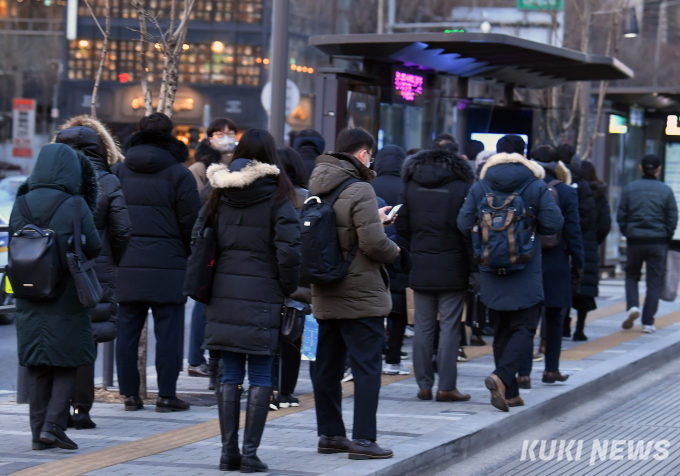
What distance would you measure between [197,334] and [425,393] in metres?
2.05

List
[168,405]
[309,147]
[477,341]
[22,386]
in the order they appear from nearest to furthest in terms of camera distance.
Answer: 1. [168,405]
2. [22,386]
3. [309,147]
4. [477,341]

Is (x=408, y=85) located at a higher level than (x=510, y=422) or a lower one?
higher

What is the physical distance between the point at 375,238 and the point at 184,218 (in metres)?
1.88

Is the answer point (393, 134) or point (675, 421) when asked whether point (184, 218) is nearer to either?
point (675, 421)

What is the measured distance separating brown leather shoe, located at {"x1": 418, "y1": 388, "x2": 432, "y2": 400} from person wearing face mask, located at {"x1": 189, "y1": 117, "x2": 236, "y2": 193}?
2642 mm

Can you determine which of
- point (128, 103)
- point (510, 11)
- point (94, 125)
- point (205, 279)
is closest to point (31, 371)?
point (205, 279)

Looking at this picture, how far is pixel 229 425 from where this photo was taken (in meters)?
5.61

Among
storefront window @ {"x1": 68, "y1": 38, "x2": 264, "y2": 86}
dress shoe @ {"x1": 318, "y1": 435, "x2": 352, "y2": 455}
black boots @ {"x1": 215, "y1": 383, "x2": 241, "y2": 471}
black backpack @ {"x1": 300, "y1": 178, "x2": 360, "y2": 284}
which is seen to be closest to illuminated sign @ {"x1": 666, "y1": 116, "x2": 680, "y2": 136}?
black backpack @ {"x1": 300, "y1": 178, "x2": 360, "y2": 284}

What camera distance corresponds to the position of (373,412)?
6.01 metres

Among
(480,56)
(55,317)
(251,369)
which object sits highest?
(480,56)

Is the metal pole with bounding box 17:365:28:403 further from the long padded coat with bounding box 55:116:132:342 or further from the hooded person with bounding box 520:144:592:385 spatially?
the hooded person with bounding box 520:144:592:385

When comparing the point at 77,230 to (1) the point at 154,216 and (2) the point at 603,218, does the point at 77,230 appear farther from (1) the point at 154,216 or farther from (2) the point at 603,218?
(2) the point at 603,218

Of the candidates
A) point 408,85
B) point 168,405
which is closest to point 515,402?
point 168,405

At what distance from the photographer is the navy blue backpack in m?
7.50
